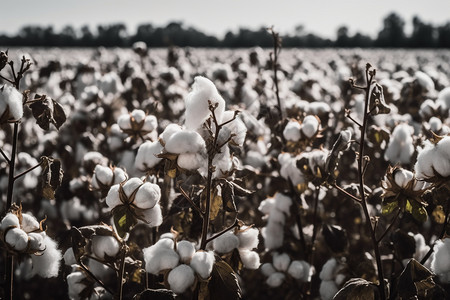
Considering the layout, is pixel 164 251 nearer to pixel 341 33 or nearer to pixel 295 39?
pixel 341 33

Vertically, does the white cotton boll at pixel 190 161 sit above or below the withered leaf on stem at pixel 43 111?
below

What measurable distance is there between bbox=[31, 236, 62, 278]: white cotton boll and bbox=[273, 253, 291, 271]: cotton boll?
1.14 m

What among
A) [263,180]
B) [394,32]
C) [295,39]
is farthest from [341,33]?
[263,180]

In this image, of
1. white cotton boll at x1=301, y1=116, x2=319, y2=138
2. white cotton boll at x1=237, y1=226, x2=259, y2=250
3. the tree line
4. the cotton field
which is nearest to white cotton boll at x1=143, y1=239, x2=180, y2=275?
the cotton field

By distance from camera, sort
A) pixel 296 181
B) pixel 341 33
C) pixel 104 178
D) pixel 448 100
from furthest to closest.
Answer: pixel 341 33, pixel 448 100, pixel 296 181, pixel 104 178

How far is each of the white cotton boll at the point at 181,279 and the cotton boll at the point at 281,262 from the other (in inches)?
39.5

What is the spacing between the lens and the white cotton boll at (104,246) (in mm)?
1722

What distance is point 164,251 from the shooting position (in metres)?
1.56

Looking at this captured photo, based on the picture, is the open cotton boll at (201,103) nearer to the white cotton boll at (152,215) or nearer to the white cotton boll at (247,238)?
the white cotton boll at (152,215)

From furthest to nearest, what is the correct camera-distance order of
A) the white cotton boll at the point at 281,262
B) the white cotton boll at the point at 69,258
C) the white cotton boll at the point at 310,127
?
the white cotton boll at the point at 281,262
the white cotton boll at the point at 310,127
the white cotton boll at the point at 69,258

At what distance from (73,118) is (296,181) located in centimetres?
240

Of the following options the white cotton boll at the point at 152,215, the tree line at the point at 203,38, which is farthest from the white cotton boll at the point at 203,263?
the tree line at the point at 203,38

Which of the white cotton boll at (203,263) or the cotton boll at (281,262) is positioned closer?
the white cotton boll at (203,263)

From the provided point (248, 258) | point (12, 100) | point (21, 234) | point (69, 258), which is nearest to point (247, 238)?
point (248, 258)
